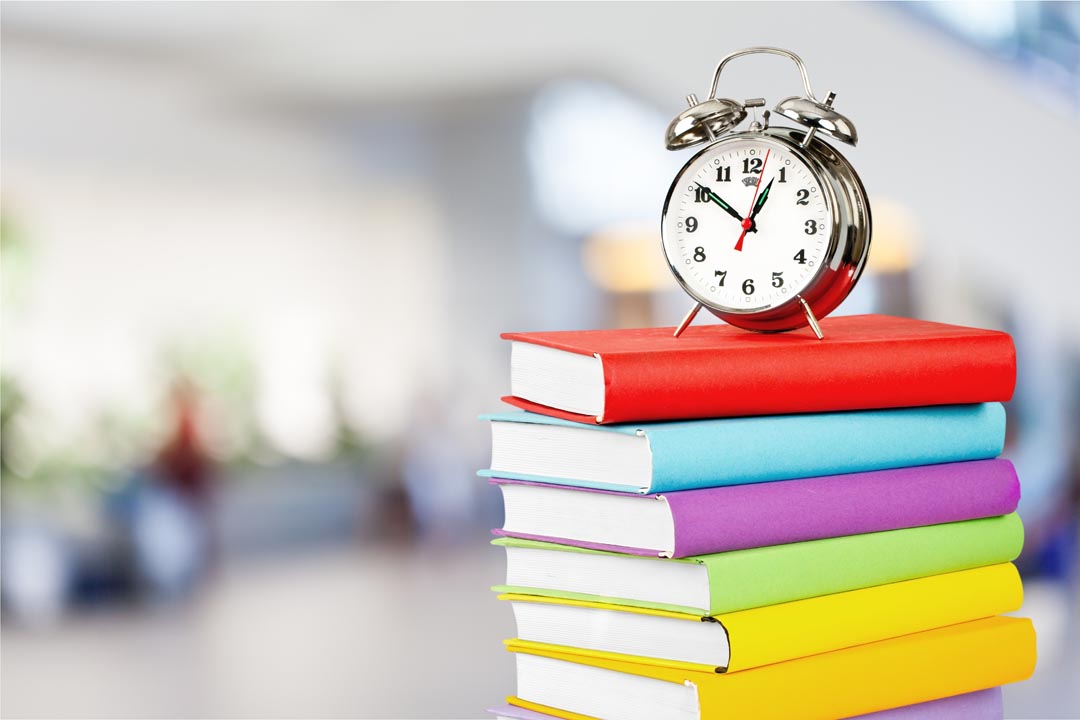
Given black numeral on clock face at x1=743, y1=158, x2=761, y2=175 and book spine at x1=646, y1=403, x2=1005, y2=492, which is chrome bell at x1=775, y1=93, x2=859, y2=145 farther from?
book spine at x1=646, y1=403, x2=1005, y2=492

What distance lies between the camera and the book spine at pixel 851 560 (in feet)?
3.17

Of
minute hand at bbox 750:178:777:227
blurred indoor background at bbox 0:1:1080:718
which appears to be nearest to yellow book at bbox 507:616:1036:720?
minute hand at bbox 750:178:777:227

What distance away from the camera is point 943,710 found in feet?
3.63

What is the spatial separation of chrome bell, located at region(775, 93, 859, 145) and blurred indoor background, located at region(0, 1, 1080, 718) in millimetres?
3193

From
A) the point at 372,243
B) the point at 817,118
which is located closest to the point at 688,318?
the point at 817,118

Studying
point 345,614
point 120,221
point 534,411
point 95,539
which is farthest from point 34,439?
point 534,411

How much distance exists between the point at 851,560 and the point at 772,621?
11cm

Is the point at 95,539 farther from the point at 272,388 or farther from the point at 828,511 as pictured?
the point at 828,511

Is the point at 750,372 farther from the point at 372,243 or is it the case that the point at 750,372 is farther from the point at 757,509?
the point at 372,243

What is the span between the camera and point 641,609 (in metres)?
1.00

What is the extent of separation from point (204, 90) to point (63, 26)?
0.81 m

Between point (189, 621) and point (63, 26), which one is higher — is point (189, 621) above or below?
below

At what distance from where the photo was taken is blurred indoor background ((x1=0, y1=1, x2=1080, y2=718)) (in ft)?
15.0

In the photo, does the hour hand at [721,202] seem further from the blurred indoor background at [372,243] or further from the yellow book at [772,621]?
the blurred indoor background at [372,243]
